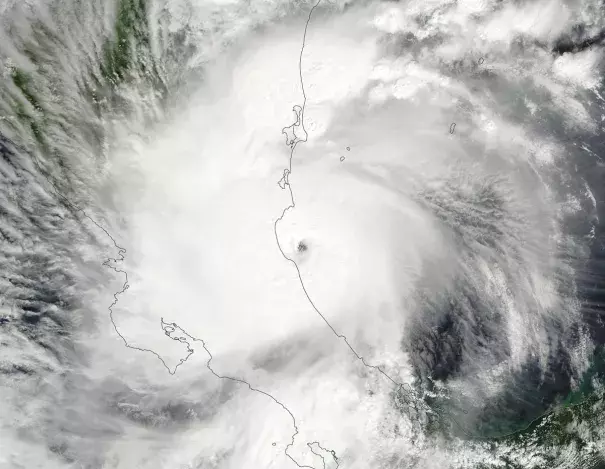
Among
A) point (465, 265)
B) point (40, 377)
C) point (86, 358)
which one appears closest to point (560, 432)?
point (465, 265)

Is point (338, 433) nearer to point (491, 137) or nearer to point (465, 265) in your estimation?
point (465, 265)

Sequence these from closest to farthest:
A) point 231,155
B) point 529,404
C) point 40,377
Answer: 1. point 40,377
2. point 231,155
3. point 529,404

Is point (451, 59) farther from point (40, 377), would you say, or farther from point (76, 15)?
point (40, 377)

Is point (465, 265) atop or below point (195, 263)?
below

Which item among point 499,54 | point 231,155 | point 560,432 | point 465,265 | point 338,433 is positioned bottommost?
point 560,432

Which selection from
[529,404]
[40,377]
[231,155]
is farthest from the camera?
[529,404]

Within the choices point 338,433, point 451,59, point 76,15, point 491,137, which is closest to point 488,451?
point 338,433

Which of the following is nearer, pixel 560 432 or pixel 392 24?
pixel 392 24
